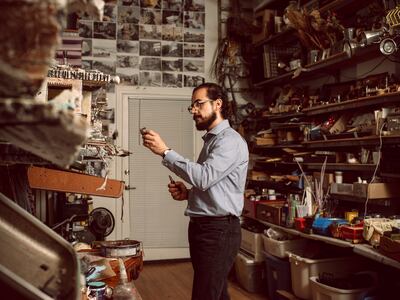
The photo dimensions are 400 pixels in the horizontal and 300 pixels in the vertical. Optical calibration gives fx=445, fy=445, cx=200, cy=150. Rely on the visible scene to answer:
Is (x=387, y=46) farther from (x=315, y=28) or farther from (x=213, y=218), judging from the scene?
(x=213, y=218)

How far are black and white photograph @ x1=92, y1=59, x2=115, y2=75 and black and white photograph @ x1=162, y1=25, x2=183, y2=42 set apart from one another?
707 millimetres

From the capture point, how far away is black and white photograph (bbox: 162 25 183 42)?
5.34 m

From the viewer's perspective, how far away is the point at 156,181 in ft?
17.5

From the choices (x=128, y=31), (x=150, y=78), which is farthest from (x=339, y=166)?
(x=128, y=31)

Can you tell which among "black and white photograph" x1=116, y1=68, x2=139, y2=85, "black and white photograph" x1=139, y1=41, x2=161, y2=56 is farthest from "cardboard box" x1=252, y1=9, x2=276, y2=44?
"black and white photograph" x1=116, y1=68, x2=139, y2=85

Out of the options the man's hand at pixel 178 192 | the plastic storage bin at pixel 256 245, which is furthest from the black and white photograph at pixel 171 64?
the man's hand at pixel 178 192

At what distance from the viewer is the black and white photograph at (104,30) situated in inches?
202

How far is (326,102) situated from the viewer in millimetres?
3746

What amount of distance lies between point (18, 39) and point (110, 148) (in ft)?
4.64

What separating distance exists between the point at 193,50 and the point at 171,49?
0.27 metres

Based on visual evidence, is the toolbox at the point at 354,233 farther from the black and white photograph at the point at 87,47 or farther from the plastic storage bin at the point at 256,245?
the black and white photograph at the point at 87,47

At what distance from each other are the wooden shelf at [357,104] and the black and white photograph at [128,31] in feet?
7.74

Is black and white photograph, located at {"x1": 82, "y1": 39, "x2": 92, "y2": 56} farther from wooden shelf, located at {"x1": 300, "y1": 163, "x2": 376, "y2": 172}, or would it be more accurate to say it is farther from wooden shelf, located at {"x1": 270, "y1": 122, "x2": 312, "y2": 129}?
wooden shelf, located at {"x1": 300, "y1": 163, "x2": 376, "y2": 172}

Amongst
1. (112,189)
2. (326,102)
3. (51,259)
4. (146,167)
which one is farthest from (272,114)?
(51,259)
